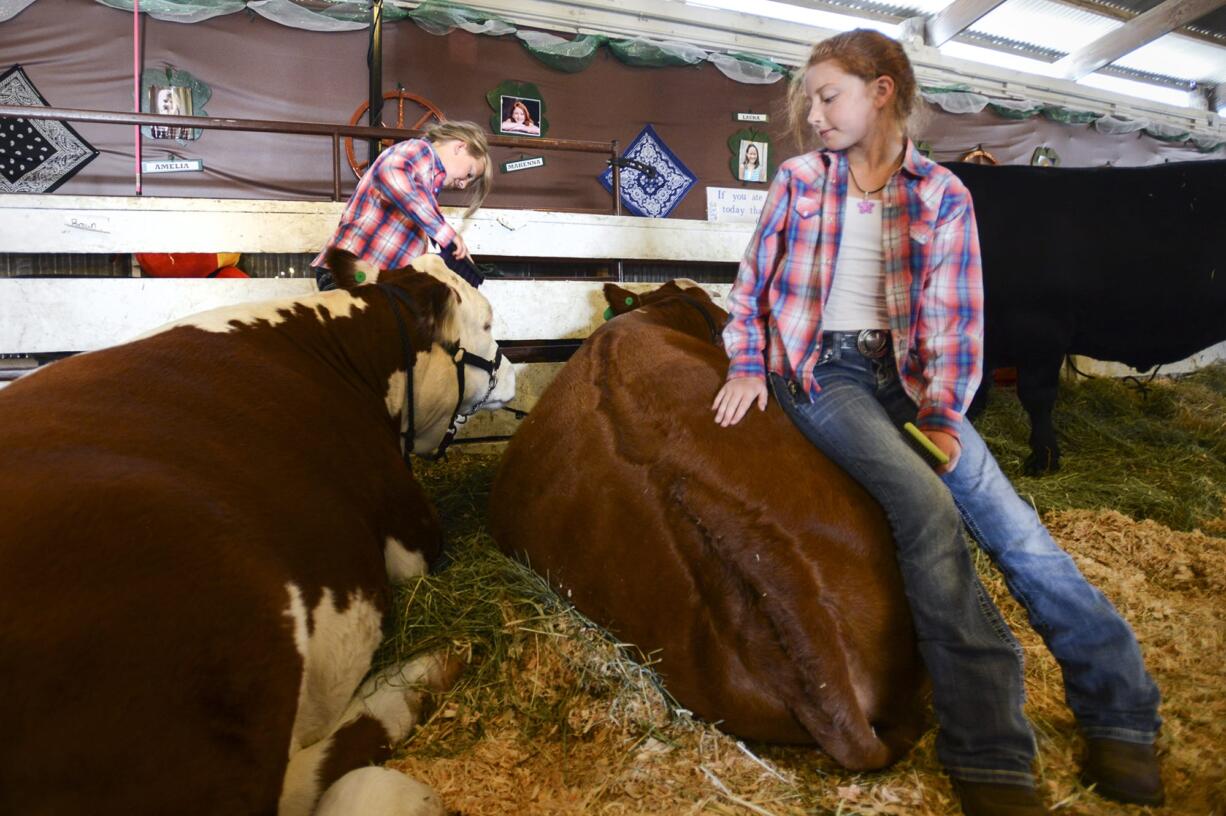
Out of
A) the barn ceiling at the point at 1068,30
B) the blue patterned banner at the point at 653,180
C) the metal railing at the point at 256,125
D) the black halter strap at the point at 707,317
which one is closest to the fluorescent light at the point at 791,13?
the barn ceiling at the point at 1068,30

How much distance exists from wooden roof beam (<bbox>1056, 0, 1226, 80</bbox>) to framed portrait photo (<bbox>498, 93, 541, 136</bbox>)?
966 centimetres

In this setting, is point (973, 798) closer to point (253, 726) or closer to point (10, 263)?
point (253, 726)

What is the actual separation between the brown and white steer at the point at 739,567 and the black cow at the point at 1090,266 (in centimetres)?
312

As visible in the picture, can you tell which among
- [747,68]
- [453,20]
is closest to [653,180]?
[747,68]

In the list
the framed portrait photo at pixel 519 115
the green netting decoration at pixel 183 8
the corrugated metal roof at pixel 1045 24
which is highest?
the corrugated metal roof at pixel 1045 24

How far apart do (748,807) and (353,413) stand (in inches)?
63.2

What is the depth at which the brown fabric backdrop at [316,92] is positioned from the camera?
23.2 ft

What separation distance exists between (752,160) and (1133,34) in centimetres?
686

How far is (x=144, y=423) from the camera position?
1655 millimetres

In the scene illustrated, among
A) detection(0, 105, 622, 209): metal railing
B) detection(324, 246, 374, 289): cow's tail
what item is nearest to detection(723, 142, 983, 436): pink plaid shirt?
detection(324, 246, 374, 289): cow's tail

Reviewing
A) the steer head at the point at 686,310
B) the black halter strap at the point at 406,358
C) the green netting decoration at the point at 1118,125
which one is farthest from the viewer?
the green netting decoration at the point at 1118,125

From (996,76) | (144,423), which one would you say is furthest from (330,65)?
(996,76)

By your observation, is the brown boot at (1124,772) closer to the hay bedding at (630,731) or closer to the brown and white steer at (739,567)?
the hay bedding at (630,731)

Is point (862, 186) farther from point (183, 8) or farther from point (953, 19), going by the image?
point (953, 19)
